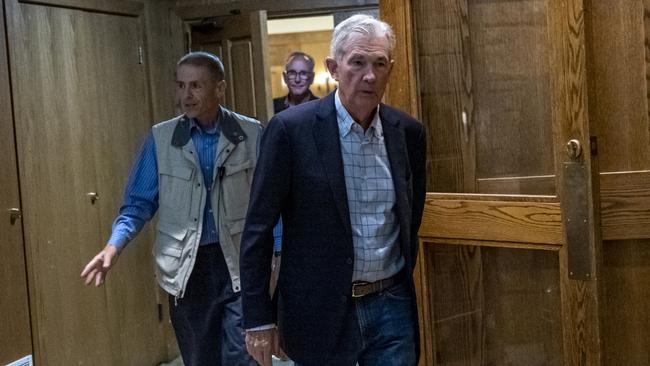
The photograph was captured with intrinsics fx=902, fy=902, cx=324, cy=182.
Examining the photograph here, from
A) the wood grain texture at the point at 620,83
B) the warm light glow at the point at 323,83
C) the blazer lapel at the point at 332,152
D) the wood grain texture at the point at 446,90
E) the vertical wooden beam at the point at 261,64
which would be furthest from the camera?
the warm light glow at the point at 323,83

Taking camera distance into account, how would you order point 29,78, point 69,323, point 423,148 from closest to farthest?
1. point 423,148
2. point 29,78
3. point 69,323

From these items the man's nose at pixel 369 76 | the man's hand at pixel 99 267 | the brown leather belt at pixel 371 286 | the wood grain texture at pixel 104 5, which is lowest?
the brown leather belt at pixel 371 286

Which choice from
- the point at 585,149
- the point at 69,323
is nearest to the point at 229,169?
the point at 585,149

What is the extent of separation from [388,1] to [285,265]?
1168mm

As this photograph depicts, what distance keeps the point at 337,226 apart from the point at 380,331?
0.32 m

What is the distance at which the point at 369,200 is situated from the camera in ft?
7.50

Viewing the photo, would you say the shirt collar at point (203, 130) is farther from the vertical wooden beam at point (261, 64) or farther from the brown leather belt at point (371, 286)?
the vertical wooden beam at point (261, 64)

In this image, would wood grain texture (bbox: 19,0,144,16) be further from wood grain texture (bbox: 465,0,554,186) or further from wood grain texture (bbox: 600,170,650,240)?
wood grain texture (bbox: 600,170,650,240)

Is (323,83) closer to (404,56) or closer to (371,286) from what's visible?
A: (404,56)

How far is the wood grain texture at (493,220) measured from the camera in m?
2.72

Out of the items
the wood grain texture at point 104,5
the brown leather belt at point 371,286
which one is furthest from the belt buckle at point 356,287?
the wood grain texture at point 104,5

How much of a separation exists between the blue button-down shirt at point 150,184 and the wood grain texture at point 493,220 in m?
0.73

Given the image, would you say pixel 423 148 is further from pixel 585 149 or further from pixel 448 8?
pixel 448 8

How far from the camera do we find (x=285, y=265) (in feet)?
7.59
